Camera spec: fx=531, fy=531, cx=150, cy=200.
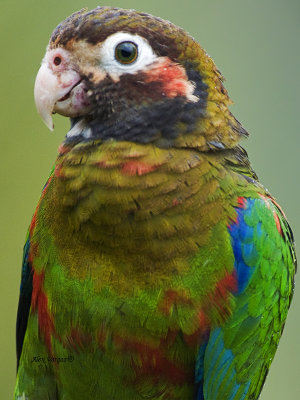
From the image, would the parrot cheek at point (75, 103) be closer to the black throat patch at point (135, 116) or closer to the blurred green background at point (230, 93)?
the black throat patch at point (135, 116)

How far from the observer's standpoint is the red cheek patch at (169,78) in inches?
41.8

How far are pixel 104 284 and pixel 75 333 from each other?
0.14 meters

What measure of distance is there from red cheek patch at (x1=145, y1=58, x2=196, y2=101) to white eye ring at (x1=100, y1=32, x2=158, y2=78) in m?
0.02

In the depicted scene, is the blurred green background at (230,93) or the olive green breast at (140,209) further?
the blurred green background at (230,93)

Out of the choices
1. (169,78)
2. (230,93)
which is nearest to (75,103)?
(169,78)

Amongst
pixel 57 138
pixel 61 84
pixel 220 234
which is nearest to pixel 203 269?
pixel 220 234

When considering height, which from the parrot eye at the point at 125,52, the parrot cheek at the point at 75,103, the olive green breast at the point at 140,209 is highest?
the parrot eye at the point at 125,52

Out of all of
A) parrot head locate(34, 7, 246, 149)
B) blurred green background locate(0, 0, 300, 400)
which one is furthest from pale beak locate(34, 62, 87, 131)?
blurred green background locate(0, 0, 300, 400)

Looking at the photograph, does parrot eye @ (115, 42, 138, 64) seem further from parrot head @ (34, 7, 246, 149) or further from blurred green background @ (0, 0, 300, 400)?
blurred green background @ (0, 0, 300, 400)

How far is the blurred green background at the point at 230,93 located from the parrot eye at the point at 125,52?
92 centimetres

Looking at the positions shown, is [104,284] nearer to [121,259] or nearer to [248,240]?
[121,259]

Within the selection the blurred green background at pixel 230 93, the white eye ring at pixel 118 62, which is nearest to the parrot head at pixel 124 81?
the white eye ring at pixel 118 62

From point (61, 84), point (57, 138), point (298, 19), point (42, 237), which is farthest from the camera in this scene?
point (298, 19)

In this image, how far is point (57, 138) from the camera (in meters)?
1.94
